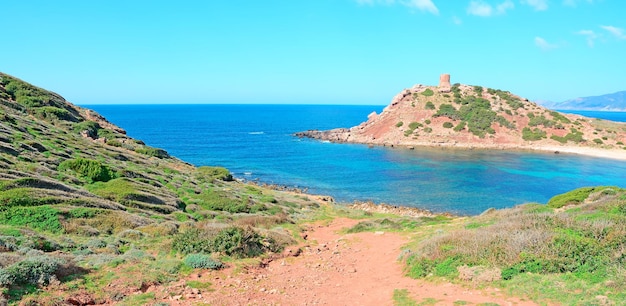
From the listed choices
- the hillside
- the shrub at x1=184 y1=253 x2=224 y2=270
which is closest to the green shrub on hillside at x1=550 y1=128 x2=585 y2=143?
the hillside

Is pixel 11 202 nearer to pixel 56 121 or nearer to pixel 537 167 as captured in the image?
pixel 56 121

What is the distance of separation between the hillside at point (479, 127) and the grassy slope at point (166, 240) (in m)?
78.4

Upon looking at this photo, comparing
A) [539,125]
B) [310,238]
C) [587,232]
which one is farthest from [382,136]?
[587,232]

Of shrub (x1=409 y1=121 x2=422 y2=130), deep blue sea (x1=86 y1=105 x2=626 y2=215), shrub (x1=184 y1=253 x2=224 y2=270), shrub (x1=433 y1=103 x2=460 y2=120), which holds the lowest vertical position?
deep blue sea (x1=86 y1=105 x2=626 y2=215)

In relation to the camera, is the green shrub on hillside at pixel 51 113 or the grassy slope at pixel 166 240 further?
the green shrub on hillside at pixel 51 113

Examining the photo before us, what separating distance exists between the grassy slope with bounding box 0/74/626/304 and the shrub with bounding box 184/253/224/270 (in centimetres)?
4

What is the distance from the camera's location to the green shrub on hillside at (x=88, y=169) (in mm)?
24328

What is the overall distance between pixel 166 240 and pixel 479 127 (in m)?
103

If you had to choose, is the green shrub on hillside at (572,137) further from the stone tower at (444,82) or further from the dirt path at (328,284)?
the dirt path at (328,284)

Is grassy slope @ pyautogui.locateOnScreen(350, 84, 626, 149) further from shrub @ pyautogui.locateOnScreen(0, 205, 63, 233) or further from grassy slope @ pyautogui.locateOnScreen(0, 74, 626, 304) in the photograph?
shrub @ pyautogui.locateOnScreen(0, 205, 63, 233)

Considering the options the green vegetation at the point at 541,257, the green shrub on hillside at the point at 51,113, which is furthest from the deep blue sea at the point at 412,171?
the green vegetation at the point at 541,257

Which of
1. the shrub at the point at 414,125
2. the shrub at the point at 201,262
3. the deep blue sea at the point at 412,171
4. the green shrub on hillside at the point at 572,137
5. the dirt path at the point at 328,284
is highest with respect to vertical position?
the shrub at the point at 414,125

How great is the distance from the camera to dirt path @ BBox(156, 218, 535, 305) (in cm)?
1180

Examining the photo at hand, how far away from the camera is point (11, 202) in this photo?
52.6 ft
